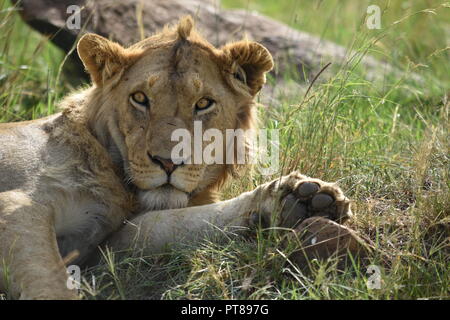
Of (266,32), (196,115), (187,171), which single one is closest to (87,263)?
(187,171)

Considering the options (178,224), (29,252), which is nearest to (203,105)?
(178,224)

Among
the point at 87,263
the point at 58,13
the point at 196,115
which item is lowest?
the point at 87,263

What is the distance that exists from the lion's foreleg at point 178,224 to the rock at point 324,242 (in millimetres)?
402

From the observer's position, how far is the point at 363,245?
3.56 meters

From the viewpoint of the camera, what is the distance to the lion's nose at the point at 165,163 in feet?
12.7

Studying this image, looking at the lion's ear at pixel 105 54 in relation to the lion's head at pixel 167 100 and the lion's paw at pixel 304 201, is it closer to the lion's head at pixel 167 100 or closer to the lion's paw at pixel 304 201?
the lion's head at pixel 167 100

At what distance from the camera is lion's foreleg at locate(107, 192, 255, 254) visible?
13.0ft

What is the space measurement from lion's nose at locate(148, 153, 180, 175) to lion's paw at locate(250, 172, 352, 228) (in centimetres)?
54

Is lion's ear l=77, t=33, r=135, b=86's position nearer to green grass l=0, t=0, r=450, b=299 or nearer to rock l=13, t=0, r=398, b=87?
green grass l=0, t=0, r=450, b=299

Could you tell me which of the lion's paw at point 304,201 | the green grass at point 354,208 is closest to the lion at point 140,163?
the lion's paw at point 304,201

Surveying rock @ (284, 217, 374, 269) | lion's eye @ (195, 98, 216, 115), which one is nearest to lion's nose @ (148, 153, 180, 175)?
lion's eye @ (195, 98, 216, 115)

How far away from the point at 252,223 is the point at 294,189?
0.34 metres

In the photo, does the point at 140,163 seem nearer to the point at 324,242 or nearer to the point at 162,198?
the point at 162,198

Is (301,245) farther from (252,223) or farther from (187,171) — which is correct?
(187,171)
